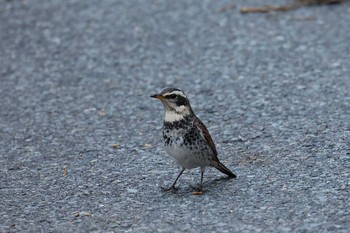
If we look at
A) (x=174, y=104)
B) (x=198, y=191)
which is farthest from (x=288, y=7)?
(x=198, y=191)

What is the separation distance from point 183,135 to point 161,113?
2431mm

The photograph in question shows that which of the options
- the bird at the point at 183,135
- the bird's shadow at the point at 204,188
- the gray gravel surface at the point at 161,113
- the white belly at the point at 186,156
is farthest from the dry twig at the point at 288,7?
the white belly at the point at 186,156

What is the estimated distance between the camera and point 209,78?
1035cm

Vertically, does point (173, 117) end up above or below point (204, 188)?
above

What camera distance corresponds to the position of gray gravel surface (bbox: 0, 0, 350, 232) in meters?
6.80

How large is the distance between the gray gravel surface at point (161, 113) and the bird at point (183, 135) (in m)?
0.31

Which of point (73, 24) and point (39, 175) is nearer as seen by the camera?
point (39, 175)

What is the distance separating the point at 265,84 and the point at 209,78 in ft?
2.41

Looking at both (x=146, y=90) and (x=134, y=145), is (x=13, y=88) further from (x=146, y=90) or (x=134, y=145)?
(x=134, y=145)

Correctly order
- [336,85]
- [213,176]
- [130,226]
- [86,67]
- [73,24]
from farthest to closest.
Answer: [73,24] → [86,67] → [336,85] → [213,176] → [130,226]

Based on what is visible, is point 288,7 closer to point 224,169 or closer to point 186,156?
point 224,169

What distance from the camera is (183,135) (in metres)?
7.03

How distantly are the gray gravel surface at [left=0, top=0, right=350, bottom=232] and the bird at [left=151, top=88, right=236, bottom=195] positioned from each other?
307 millimetres

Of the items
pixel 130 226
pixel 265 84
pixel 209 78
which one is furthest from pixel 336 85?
pixel 130 226
